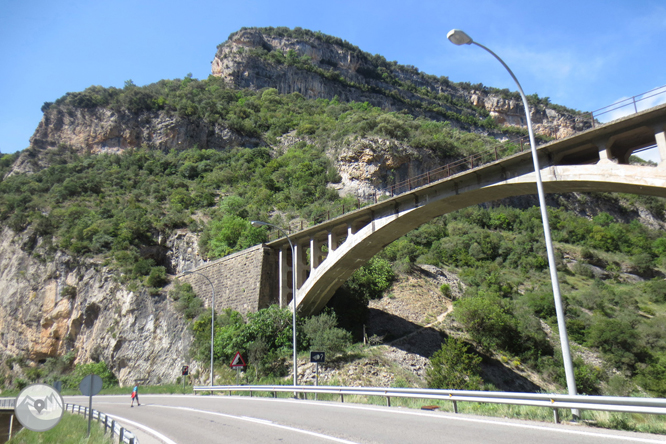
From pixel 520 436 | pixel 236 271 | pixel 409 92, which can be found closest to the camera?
pixel 520 436

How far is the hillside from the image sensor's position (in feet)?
102

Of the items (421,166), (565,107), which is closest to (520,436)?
(421,166)

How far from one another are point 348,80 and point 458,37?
356ft

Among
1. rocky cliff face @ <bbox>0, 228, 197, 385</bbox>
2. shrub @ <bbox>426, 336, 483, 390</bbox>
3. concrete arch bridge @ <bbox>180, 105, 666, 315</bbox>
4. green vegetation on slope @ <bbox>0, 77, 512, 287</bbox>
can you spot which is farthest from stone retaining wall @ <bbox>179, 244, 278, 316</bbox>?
shrub @ <bbox>426, 336, 483, 390</bbox>

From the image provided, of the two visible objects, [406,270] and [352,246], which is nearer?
[352,246]

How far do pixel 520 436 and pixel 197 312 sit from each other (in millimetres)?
29572

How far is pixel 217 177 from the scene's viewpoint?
60.8 meters

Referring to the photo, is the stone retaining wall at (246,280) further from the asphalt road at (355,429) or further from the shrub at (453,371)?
the asphalt road at (355,429)

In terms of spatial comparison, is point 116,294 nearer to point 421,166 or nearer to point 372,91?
point 421,166

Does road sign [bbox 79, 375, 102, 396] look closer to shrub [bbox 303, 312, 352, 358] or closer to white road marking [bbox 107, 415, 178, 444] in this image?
white road marking [bbox 107, 415, 178, 444]

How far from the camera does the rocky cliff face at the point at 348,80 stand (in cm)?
Answer: 10138

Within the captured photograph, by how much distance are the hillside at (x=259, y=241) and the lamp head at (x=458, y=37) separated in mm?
18318

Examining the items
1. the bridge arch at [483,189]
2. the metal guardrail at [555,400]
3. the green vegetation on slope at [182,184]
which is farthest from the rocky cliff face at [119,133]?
the metal guardrail at [555,400]

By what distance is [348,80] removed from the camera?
375 ft
